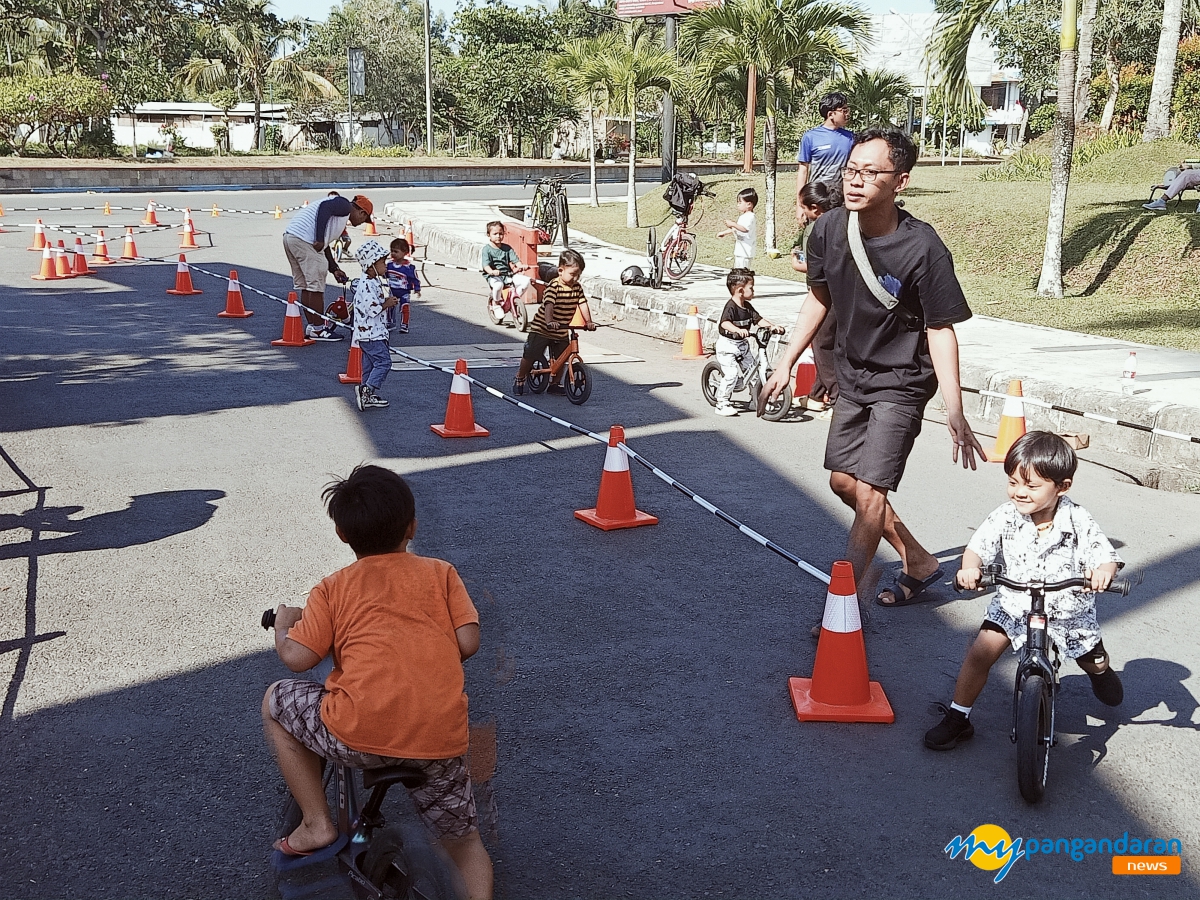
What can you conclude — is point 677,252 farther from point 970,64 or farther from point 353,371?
point 970,64

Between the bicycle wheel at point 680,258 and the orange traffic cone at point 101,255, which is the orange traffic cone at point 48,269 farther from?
the bicycle wheel at point 680,258

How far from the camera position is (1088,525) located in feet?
12.8

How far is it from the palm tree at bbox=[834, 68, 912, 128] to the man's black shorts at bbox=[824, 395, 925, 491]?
76.7 feet

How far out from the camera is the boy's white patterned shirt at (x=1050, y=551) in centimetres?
388

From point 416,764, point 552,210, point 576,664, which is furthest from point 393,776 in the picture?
point 552,210

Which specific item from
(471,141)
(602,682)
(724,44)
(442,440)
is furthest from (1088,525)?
(471,141)

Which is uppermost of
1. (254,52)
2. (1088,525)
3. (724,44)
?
(254,52)

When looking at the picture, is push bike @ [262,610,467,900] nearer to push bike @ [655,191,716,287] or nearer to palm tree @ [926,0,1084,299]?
palm tree @ [926,0,1084,299]

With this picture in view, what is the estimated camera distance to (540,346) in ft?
32.6

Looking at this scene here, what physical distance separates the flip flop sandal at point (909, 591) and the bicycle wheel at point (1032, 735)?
5.90 feet

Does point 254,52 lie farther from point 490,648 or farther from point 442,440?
point 490,648

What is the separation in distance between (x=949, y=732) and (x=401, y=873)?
2.14 meters

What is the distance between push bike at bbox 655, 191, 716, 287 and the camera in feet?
51.9

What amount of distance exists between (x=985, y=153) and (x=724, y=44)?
49459mm
